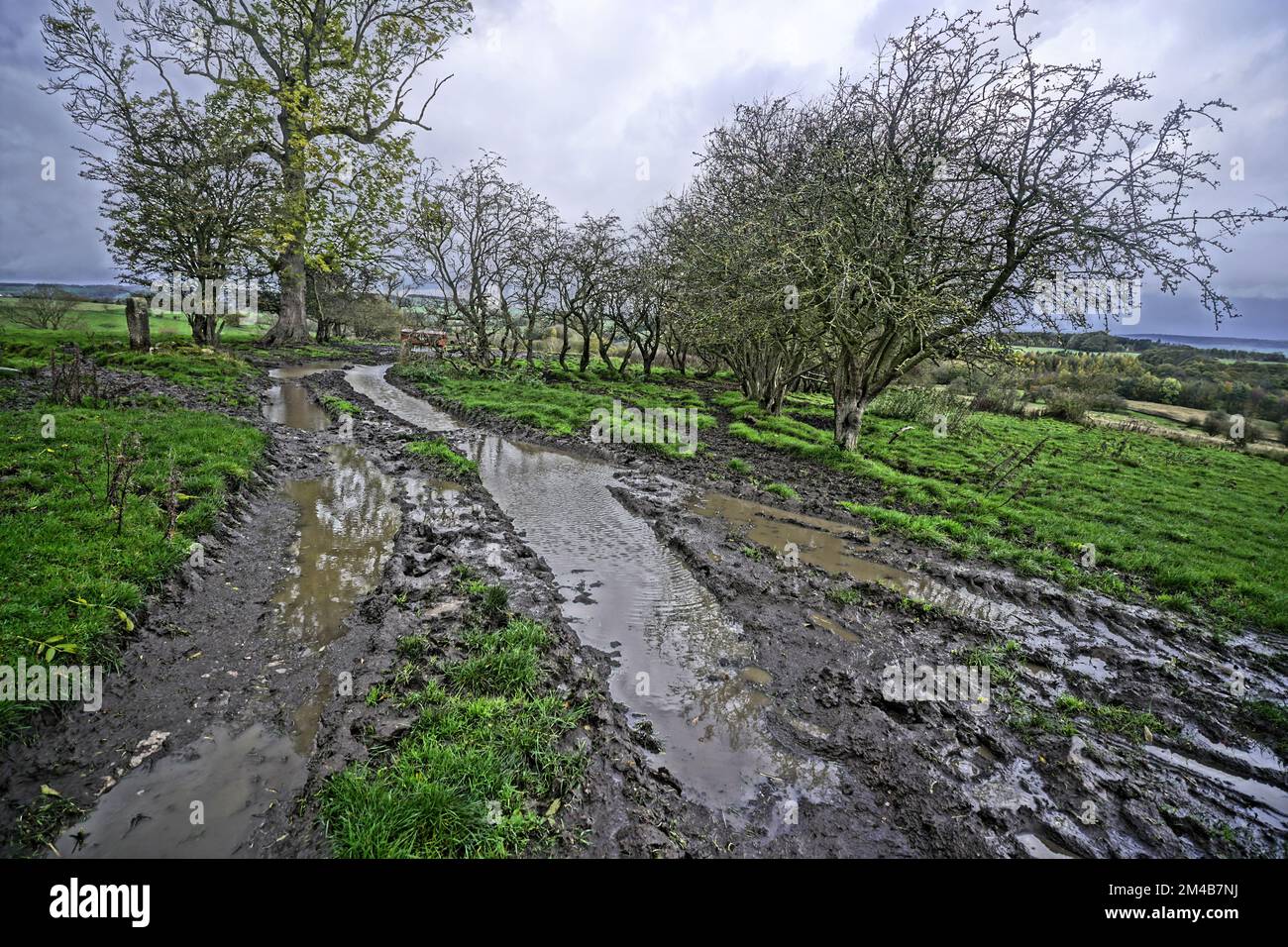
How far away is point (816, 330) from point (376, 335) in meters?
55.0

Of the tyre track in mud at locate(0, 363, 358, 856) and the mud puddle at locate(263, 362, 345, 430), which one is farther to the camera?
the mud puddle at locate(263, 362, 345, 430)

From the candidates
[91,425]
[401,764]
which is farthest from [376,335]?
[401,764]

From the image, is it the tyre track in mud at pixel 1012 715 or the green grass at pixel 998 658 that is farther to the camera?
the green grass at pixel 998 658

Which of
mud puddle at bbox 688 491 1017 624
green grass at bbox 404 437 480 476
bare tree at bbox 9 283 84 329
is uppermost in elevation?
bare tree at bbox 9 283 84 329

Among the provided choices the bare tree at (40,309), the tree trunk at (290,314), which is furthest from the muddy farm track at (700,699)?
the bare tree at (40,309)

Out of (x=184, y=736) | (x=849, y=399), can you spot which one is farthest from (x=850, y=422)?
(x=184, y=736)

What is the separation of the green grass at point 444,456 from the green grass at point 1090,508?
8424mm

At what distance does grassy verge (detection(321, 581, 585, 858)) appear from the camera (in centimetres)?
298

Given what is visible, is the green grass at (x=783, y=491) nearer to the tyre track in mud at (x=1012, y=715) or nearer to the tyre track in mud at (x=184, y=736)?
the tyre track in mud at (x=1012, y=715)

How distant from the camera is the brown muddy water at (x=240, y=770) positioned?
301 cm

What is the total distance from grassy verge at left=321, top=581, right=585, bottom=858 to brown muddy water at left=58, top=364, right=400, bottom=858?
0.53 meters

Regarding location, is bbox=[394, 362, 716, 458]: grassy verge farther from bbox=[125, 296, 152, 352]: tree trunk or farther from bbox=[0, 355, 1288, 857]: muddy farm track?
bbox=[125, 296, 152, 352]: tree trunk

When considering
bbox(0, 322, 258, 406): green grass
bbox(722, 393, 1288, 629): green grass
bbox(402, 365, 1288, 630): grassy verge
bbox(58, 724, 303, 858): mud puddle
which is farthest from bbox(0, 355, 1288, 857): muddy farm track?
bbox(0, 322, 258, 406): green grass
